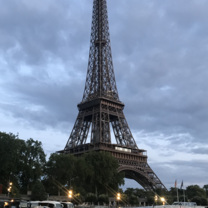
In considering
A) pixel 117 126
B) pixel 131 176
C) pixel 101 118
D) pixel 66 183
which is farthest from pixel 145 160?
pixel 66 183

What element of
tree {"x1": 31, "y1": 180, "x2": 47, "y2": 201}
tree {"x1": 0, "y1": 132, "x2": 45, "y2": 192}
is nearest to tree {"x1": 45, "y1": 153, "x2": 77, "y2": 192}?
tree {"x1": 0, "y1": 132, "x2": 45, "y2": 192}

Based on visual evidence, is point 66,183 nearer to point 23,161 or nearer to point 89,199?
point 89,199

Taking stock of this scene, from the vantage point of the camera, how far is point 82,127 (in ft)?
323

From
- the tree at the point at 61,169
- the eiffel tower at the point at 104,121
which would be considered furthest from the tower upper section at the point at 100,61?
the tree at the point at 61,169

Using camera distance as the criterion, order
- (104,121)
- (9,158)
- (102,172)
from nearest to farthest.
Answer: (9,158) → (102,172) → (104,121)

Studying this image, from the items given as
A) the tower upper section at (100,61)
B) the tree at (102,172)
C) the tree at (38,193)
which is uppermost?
the tower upper section at (100,61)

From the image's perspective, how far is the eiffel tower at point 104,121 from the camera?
297 ft

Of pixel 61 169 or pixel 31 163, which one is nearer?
pixel 31 163

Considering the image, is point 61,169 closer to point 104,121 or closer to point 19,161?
point 19,161

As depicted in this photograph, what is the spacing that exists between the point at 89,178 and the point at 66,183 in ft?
22.3

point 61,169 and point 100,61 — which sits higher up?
point 100,61

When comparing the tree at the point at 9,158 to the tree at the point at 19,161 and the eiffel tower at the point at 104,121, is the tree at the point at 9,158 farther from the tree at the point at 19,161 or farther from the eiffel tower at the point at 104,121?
the eiffel tower at the point at 104,121

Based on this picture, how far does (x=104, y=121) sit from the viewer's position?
93312 millimetres

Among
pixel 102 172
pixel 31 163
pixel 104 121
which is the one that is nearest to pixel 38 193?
pixel 31 163
